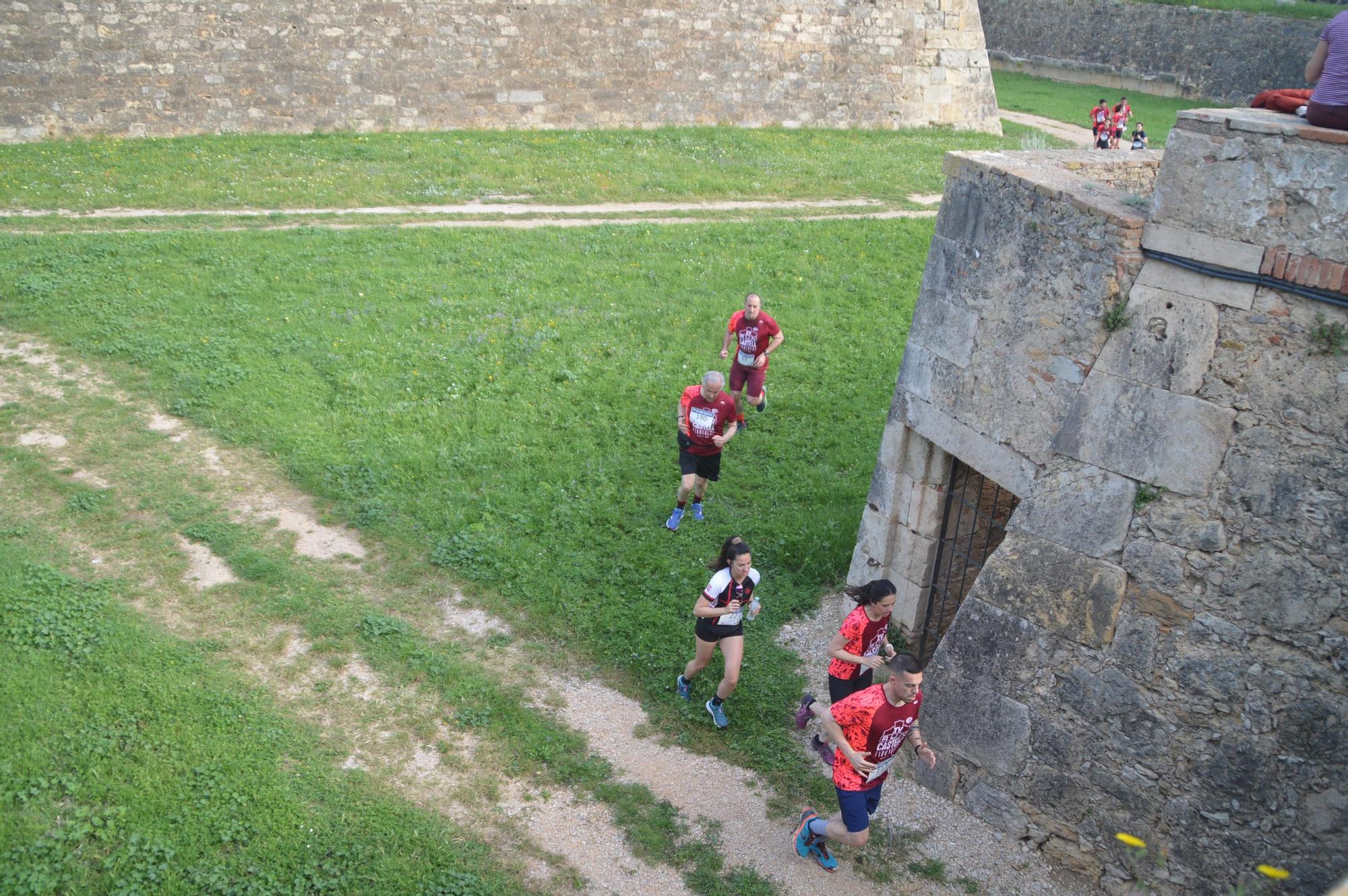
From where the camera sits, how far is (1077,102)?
31734 mm

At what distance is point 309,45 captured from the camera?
19938 millimetres

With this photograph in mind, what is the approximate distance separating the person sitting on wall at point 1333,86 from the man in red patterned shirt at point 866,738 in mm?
3422

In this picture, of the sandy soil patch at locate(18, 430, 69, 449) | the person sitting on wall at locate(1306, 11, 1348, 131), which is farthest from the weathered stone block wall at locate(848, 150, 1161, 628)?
the sandy soil patch at locate(18, 430, 69, 449)

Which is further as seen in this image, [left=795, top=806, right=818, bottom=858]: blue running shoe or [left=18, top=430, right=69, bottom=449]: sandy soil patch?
[left=18, top=430, right=69, bottom=449]: sandy soil patch

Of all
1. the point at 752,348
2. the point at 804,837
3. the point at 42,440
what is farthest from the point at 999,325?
the point at 42,440

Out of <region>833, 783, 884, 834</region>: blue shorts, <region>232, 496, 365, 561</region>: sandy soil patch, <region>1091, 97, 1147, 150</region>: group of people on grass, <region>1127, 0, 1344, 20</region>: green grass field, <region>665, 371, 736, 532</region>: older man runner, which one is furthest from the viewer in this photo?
<region>1127, 0, 1344, 20</region>: green grass field

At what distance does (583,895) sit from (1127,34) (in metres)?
36.4

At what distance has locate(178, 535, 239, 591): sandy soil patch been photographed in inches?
332

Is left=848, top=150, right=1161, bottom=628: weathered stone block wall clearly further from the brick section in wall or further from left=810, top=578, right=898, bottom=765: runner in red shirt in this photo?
left=810, top=578, right=898, bottom=765: runner in red shirt

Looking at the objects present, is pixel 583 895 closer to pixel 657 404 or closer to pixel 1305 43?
pixel 657 404

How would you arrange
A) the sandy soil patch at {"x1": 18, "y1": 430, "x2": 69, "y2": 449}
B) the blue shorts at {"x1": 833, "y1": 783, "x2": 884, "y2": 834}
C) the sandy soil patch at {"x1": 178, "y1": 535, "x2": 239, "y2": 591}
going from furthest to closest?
the sandy soil patch at {"x1": 18, "y1": 430, "x2": 69, "y2": 449}
the sandy soil patch at {"x1": 178, "y1": 535, "x2": 239, "y2": 591}
the blue shorts at {"x1": 833, "y1": 783, "x2": 884, "y2": 834}

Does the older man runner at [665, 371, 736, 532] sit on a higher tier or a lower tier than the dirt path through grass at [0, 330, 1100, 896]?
higher

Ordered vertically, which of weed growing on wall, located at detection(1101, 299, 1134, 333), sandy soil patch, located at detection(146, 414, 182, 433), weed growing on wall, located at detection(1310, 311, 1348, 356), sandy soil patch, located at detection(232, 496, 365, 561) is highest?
weed growing on wall, located at detection(1310, 311, 1348, 356)

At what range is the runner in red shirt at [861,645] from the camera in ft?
21.6
